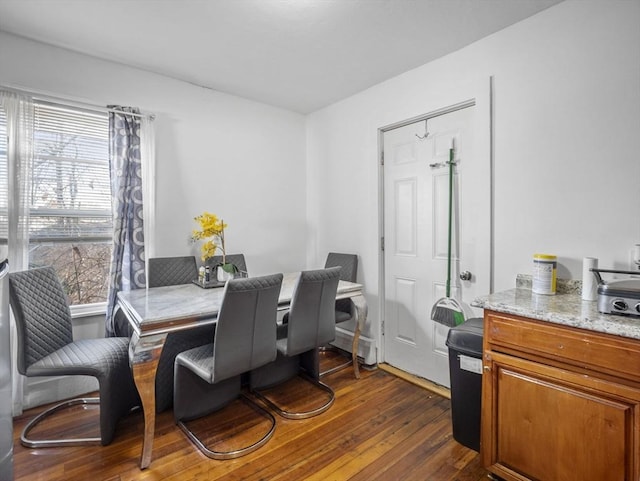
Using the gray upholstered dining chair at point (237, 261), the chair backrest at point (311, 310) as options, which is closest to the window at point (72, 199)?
the gray upholstered dining chair at point (237, 261)

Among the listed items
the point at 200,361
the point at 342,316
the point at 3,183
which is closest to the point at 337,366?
the point at 342,316

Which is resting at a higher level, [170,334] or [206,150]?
[206,150]

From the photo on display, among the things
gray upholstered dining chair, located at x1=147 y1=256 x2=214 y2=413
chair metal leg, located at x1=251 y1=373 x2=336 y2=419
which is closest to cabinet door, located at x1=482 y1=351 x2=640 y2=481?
chair metal leg, located at x1=251 y1=373 x2=336 y2=419

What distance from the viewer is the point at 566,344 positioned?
138 centimetres

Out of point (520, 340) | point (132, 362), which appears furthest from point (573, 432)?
point (132, 362)

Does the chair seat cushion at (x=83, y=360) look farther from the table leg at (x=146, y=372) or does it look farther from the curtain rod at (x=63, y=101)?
the curtain rod at (x=63, y=101)

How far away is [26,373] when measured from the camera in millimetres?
1842

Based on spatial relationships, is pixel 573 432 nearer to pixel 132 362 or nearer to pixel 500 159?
pixel 500 159

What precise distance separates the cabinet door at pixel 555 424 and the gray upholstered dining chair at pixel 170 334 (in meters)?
1.81

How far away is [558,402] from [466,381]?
499mm

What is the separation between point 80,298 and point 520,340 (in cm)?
297

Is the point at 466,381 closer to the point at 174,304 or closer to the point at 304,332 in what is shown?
the point at 304,332

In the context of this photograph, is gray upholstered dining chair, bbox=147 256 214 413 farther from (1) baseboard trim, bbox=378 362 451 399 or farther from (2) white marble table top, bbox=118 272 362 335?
(1) baseboard trim, bbox=378 362 451 399

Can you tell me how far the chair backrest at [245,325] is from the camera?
1.81m
